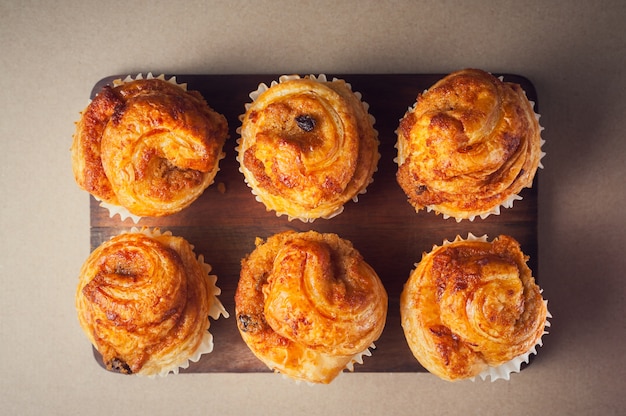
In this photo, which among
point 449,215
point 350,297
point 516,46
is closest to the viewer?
point 350,297

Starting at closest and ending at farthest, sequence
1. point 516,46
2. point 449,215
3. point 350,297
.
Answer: point 350,297 → point 449,215 → point 516,46

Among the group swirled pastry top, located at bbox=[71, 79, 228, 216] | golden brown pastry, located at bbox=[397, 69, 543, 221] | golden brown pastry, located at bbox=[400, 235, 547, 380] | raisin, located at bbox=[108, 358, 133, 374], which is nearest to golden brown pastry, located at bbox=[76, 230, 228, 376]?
raisin, located at bbox=[108, 358, 133, 374]

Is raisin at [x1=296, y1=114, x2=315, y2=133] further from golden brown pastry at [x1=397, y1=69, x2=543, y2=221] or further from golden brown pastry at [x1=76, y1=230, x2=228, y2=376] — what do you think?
golden brown pastry at [x1=76, y1=230, x2=228, y2=376]

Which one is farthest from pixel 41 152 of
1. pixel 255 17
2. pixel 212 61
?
pixel 255 17

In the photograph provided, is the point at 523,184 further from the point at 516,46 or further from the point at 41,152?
the point at 41,152

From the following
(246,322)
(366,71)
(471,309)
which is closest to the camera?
(471,309)

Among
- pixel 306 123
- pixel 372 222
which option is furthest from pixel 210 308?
pixel 306 123

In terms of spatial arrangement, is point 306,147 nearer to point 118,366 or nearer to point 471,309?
point 471,309

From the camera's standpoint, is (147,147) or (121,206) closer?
(147,147)
